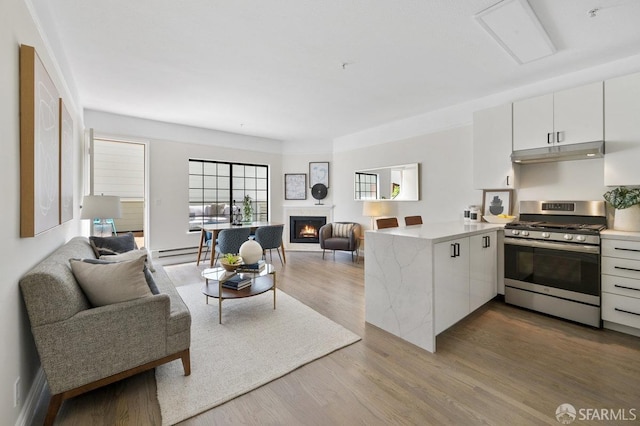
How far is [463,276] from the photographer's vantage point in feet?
8.57

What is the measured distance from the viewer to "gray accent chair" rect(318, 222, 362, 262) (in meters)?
5.39

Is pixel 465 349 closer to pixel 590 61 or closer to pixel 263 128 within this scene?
pixel 590 61

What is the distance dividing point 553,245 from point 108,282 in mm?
3883

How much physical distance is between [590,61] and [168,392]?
190 inches

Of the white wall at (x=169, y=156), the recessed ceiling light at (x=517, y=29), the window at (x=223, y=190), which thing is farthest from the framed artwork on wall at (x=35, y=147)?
the window at (x=223, y=190)

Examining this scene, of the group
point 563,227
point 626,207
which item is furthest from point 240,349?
point 626,207

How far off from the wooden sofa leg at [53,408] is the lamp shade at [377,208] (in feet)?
14.8

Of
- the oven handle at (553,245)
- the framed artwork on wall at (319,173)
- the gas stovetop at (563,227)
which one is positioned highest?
the framed artwork on wall at (319,173)

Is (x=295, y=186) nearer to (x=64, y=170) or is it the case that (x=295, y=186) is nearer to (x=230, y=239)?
(x=230, y=239)

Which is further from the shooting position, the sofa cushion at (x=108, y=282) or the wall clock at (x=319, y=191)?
Answer: the wall clock at (x=319, y=191)

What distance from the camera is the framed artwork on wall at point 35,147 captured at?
58.6 inches

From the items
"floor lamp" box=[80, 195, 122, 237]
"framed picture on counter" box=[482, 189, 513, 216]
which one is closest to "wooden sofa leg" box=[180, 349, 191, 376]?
"floor lamp" box=[80, 195, 122, 237]

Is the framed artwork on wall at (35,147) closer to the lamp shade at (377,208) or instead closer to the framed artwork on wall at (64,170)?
the framed artwork on wall at (64,170)

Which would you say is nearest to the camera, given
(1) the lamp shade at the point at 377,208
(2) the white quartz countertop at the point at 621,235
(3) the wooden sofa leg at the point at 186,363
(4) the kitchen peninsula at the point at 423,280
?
(3) the wooden sofa leg at the point at 186,363
